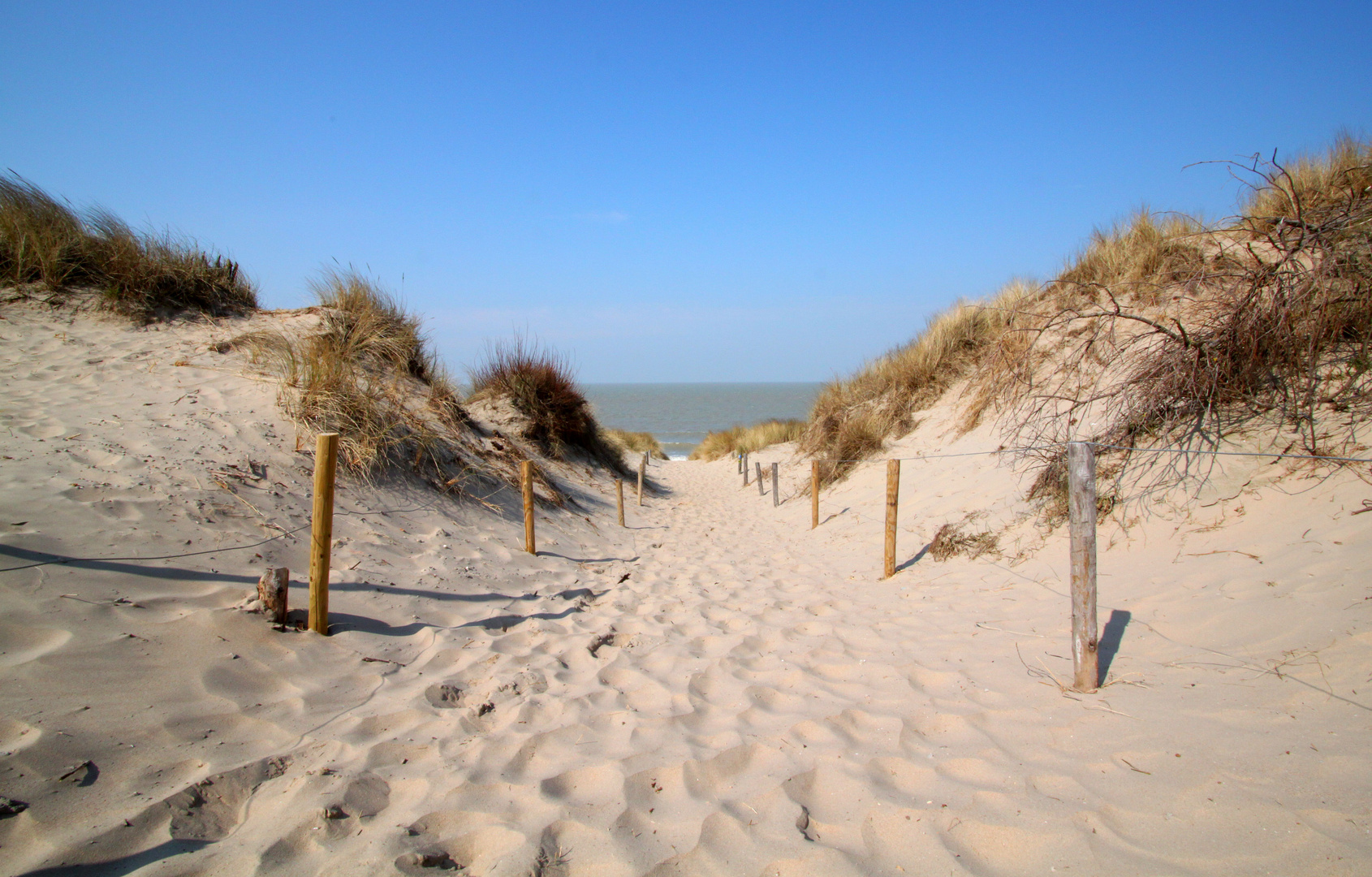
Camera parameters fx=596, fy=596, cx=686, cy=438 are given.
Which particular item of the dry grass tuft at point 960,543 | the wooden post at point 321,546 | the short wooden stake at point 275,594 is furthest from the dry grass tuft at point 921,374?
the short wooden stake at point 275,594

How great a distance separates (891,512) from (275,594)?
5.31m

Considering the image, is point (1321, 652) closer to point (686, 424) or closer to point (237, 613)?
point (237, 613)

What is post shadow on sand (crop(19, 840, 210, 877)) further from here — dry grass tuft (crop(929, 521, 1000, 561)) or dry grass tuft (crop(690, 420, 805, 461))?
dry grass tuft (crop(690, 420, 805, 461))

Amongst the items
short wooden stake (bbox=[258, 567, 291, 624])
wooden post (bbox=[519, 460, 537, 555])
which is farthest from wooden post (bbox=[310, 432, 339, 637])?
wooden post (bbox=[519, 460, 537, 555])

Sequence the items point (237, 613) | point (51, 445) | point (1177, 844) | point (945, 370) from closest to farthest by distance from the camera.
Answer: point (1177, 844) → point (237, 613) → point (51, 445) → point (945, 370)

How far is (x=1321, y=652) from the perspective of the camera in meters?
3.00

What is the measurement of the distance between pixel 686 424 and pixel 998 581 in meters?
45.9

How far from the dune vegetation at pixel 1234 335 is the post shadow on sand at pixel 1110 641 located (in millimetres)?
2362

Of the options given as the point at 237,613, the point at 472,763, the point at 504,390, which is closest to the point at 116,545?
the point at 237,613

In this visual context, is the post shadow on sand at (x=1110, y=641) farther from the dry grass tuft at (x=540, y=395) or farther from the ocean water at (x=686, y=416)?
the ocean water at (x=686, y=416)

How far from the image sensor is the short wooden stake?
3.59 metres

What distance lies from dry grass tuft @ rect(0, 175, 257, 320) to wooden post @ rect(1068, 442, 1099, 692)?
11.7 m

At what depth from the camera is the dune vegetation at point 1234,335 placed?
200 inches

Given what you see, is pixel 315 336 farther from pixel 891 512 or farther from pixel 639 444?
pixel 639 444
